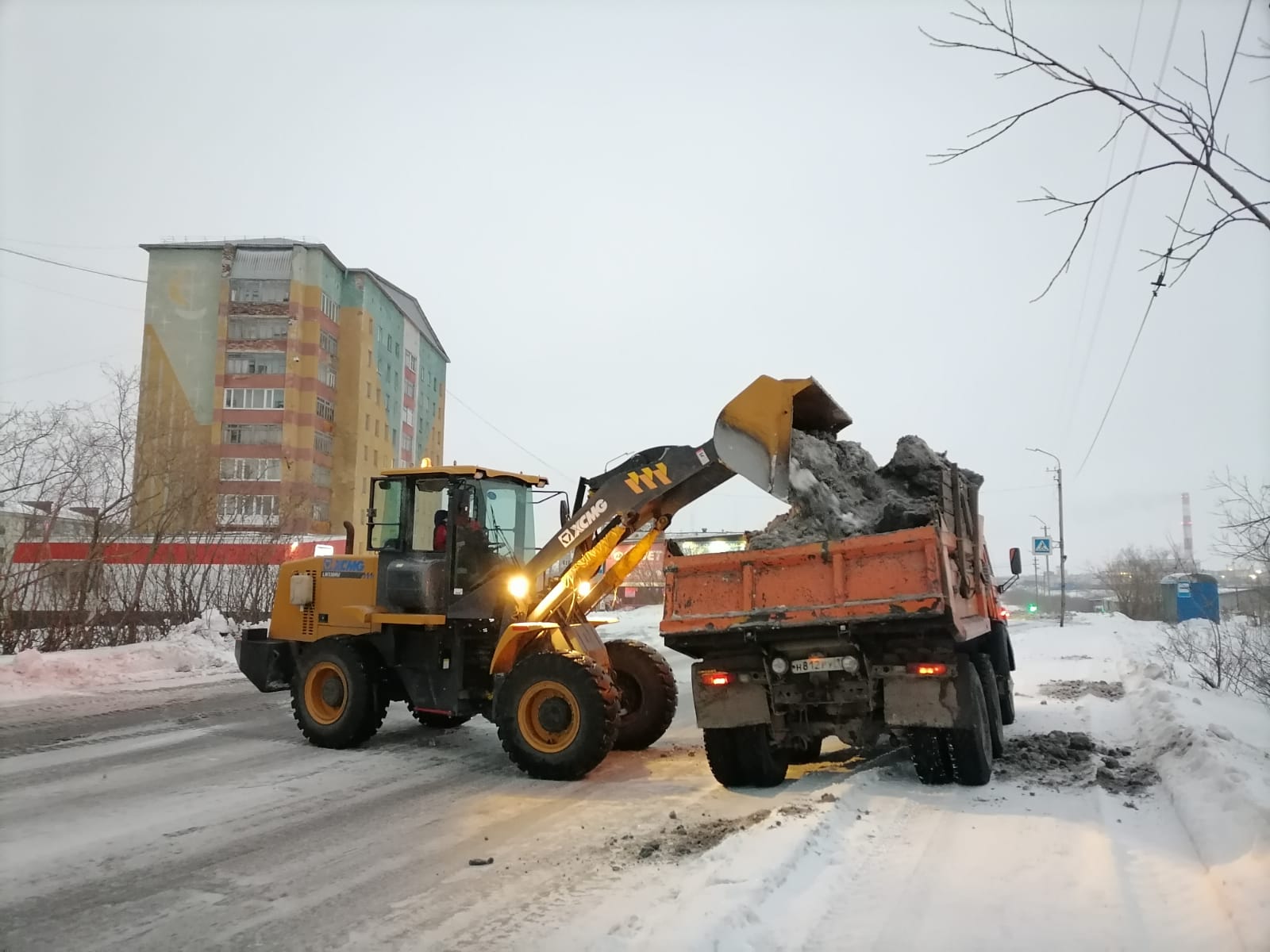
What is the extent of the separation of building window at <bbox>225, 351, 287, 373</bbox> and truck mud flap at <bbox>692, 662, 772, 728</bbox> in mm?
49330

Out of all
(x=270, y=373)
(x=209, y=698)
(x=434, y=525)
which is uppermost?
(x=270, y=373)

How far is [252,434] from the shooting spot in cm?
5025

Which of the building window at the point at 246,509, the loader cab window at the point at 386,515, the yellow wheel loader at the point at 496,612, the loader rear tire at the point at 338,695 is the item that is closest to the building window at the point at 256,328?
the building window at the point at 246,509

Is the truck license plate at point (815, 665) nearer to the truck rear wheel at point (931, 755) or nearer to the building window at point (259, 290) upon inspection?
the truck rear wheel at point (931, 755)

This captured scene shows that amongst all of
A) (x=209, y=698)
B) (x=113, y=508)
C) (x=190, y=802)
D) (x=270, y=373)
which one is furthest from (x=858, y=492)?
(x=270, y=373)

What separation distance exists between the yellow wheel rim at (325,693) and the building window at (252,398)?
4488 cm

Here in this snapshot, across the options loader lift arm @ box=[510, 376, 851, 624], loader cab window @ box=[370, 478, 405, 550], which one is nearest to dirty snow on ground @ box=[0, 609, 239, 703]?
loader cab window @ box=[370, 478, 405, 550]

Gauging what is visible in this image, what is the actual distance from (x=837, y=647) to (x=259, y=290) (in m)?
52.3

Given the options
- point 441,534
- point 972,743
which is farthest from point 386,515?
point 972,743

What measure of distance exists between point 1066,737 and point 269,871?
743 cm

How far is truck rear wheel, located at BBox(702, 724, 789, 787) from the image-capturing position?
6930mm

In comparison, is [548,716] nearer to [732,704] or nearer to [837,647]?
[732,704]

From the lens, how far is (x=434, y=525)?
9078mm

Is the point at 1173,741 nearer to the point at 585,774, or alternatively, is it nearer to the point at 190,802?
the point at 585,774
